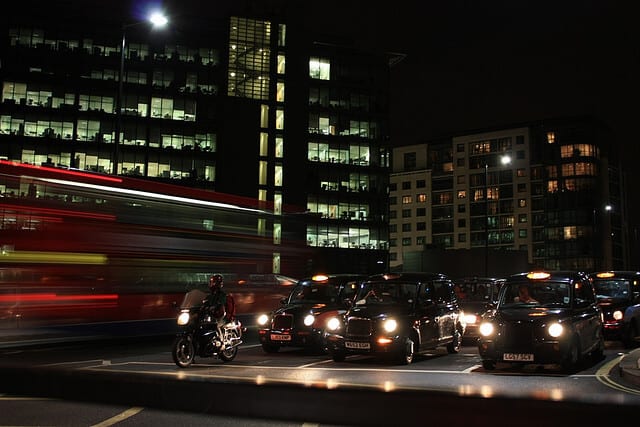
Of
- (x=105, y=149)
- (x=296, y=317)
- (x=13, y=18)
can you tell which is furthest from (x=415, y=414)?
(x=13, y=18)

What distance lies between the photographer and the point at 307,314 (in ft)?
56.0

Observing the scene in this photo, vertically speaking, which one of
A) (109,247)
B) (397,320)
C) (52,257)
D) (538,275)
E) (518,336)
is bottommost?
(518,336)

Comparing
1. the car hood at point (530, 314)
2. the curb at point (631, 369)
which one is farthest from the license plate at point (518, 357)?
the curb at point (631, 369)

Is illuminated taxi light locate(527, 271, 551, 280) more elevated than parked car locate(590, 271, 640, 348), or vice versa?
illuminated taxi light locate(527, 271, 551, 280)

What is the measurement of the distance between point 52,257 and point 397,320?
8.59m

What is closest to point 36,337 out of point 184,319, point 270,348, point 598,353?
point 184,319

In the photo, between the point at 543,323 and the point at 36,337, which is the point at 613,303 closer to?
the point at 543,323

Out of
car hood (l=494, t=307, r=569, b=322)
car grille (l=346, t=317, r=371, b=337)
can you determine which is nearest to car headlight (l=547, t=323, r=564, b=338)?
car hood (l=494, t=307, r=569, b=322)

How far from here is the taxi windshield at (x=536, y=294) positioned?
13.6m

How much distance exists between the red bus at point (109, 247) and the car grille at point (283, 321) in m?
2.81

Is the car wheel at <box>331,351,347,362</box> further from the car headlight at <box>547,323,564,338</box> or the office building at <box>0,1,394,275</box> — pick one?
the office building at <box>0,1,394,275</box>

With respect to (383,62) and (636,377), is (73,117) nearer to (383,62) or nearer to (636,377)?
(383,62)

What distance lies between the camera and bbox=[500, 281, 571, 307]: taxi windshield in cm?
1365

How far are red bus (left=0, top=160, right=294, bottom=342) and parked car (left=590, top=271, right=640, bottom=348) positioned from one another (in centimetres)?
1075
